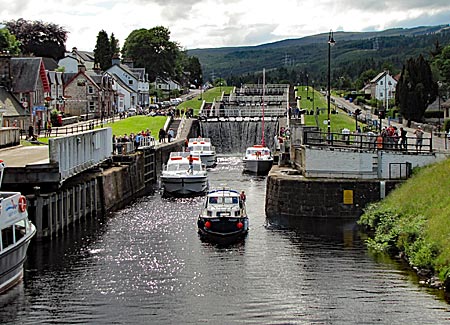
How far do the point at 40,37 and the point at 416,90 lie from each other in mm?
85528

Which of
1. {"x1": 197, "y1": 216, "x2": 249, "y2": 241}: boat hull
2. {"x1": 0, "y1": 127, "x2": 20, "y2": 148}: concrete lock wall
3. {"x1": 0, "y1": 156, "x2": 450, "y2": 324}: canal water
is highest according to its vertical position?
{"x1": 0, "y1": 127, "x2": 20, "y2": 148}: concrete lock wall

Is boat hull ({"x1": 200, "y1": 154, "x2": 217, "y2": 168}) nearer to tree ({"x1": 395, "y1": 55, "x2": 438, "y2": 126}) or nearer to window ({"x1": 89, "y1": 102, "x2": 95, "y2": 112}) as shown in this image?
tree ({"x1": 395, "y1": 55, "x2": 438, "y2": 126})

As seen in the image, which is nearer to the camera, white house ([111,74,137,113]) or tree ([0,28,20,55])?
tree ([0,28,20,55])

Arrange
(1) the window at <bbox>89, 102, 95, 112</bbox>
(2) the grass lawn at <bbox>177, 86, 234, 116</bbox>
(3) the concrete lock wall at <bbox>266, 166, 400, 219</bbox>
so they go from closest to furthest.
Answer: (3) the concrete lock wall at <bbox>266, 166, 400, 219</bbox>, (1) the window at <bbox>89, 102, 95, 112</bbox>, (2) the grass lawn at <bbox>177, 86, 234, 116</bbox>

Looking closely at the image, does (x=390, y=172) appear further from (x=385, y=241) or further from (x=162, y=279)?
(x=162, y=279)

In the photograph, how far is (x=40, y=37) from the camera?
155 metres

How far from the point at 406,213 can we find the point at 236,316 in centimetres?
1475

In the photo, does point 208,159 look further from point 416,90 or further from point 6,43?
point 6,43

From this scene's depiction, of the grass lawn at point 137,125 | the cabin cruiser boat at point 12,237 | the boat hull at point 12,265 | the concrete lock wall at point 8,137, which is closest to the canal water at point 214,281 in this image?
the boat hull at point 12,265

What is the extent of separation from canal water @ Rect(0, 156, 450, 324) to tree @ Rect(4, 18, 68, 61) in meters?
112

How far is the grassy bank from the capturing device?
3222 centimetres

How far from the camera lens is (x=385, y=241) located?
37781 millimetres

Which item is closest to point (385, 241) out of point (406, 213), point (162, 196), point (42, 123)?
point (406, 213)

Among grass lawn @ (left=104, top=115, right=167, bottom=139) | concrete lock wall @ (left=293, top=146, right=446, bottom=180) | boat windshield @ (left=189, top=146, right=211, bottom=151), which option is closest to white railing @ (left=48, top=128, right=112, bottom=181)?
concrete lock wall @ (left=293, top=146, right=446, bottom=180)
